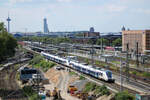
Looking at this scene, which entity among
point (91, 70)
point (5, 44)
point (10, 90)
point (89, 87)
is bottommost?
point (10, 90)

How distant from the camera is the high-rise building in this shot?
71.9 meters

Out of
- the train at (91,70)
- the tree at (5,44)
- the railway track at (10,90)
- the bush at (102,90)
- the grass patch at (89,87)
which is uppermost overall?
the tree at (5,44)

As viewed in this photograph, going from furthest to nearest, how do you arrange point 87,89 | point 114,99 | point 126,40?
point 126,40 < point 87,89 < point 114,99

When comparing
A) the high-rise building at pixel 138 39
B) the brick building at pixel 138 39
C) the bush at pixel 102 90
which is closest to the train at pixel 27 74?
the bush at pixel 102 90

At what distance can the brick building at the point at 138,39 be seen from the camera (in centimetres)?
7200

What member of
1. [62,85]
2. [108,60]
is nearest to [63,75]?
[62,85]

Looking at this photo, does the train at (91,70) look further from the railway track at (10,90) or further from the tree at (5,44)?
the tree at (5,44)

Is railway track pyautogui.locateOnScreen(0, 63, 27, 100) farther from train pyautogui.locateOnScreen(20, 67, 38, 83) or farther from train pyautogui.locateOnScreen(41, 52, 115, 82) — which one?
train pyautogui.locateOnScreen(41, 52, 115, 82)

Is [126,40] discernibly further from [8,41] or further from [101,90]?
[101,90]

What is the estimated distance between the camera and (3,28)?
33750 mm

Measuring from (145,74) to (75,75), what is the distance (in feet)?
33.7

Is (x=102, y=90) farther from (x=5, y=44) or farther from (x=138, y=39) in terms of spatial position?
(x=138, y=39)

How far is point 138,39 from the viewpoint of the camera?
7856 centimetres

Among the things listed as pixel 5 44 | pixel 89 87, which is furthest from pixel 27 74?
pixel 89 87
